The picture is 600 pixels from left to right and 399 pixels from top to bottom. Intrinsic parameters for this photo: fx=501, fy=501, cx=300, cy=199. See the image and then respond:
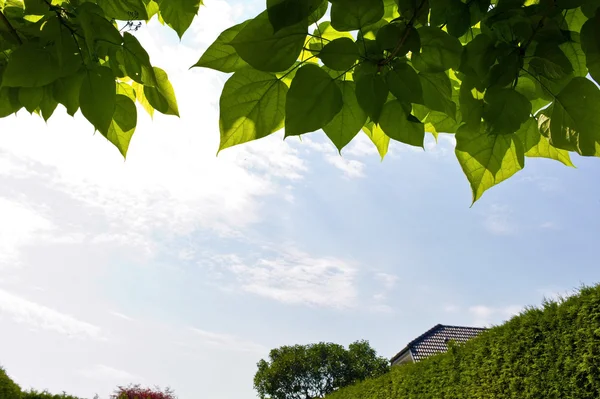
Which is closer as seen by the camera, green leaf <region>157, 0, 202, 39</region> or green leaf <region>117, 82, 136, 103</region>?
green leaf <region>157, 0, 202, 39</region>

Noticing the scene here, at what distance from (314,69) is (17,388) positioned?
1216 cm

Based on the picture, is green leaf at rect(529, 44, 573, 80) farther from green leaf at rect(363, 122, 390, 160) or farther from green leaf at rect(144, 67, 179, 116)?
green leaf at rect(144, 67, 179, 116)

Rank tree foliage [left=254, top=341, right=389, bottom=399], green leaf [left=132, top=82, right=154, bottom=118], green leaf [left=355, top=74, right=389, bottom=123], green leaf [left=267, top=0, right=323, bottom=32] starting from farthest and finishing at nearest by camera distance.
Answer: tree foliage [left=254, top=341, right=389, bottom=399] → green leaf [left=132, top=82, right=154, bottom=118] → green leaf [left=355, top=74, right=389, bottom=123] → green leaf [left=267, top=0, right=323, bottom=32]

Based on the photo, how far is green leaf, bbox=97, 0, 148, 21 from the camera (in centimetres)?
92

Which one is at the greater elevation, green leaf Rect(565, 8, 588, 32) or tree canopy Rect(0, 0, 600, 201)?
green leaf Rect(565, 8, 588, 32)

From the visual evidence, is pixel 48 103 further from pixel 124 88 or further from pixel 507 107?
pixel 507 107

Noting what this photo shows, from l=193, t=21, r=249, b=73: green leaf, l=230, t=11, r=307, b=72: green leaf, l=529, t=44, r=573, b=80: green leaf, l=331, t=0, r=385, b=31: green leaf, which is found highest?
l=529, t=44, r=573, b=80: green leaf

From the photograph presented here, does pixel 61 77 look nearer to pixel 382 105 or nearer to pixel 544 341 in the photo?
pixel 382 105

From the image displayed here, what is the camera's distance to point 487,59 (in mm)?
753

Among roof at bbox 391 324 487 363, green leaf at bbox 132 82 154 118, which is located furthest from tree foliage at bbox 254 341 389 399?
green leaf at bbox 132 82 154 118

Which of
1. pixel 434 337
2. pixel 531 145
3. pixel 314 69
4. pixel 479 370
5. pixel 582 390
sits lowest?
pixel 314 69

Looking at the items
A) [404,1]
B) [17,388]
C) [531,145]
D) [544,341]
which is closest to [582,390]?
[544,341]

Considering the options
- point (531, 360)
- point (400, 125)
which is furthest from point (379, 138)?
point (531, 360)

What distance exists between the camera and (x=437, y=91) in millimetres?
797
